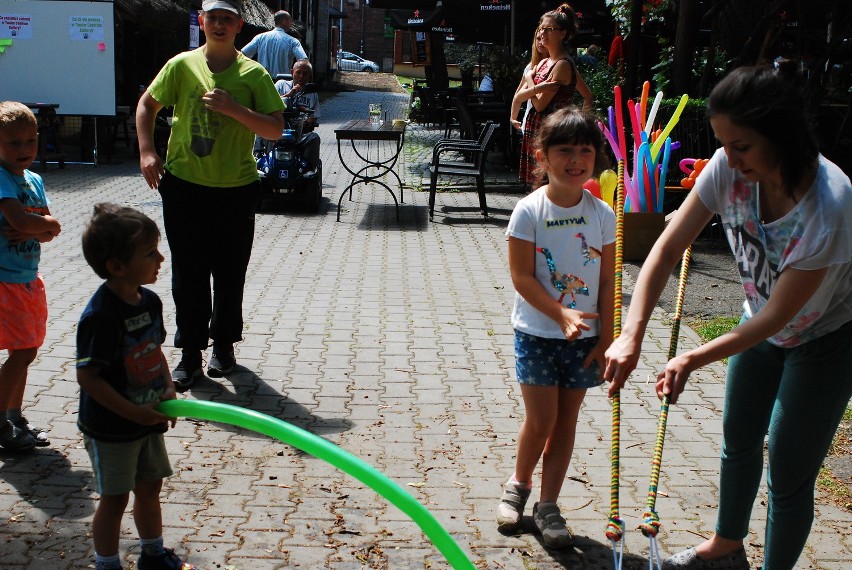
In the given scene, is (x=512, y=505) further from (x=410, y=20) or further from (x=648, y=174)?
(x=410, y=20)

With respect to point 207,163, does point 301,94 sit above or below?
above

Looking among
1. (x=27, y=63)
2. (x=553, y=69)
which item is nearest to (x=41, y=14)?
(x=27, y=63)

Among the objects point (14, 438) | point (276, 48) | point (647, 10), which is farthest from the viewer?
point (647, 10)

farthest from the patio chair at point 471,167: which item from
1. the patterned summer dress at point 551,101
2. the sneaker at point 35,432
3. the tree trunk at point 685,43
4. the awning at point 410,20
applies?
the awning at point 410,20

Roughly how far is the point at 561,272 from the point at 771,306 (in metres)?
1.00

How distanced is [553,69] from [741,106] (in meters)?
5.93

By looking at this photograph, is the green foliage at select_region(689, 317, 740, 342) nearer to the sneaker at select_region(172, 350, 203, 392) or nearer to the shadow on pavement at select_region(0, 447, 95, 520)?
the sneaker at select_region(172, 350, 203, 392)

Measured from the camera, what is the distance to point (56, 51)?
15172mm

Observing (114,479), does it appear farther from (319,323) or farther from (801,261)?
(319,323)

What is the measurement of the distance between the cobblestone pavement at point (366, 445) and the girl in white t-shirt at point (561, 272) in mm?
624

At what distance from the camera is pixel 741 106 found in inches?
102

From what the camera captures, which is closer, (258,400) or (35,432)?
(35,432)

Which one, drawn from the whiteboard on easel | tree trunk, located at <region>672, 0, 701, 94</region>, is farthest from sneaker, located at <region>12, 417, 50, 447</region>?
the whiteboard on easel

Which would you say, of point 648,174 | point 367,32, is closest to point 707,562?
point 648,174
